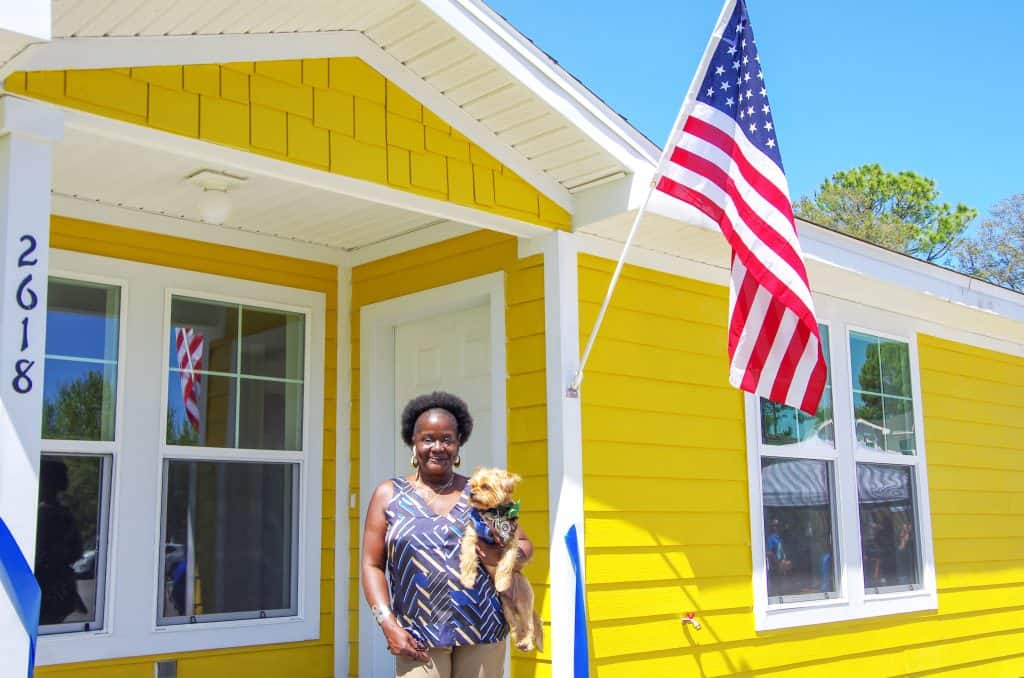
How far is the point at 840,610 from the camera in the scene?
6.54m

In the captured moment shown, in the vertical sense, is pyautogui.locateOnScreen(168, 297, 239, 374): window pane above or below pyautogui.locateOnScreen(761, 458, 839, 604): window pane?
above

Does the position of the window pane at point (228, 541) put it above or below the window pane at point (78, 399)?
below

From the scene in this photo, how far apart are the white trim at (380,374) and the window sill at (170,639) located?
13.0 inches

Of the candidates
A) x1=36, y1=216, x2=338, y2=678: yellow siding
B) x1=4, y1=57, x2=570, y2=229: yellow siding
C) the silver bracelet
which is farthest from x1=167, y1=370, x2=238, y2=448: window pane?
the silver bracelet

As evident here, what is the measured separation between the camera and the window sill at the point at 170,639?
4.97 metres

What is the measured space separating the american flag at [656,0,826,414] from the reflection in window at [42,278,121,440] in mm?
2754

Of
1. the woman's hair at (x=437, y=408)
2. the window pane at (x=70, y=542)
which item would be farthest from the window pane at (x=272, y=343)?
the woman's hair at (x=437, y=408)

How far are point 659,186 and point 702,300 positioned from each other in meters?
1.42

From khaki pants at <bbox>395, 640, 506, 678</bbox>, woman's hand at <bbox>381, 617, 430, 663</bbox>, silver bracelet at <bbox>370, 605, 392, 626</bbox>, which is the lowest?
khaki pants at <bbox>395, 640, 506, 678</bbox>

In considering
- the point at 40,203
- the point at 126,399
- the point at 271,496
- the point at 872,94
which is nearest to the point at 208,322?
the point at 126,399

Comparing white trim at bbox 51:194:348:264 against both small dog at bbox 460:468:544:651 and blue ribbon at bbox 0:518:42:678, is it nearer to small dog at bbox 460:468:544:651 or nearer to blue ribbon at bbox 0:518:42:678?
blue ribbon at bbox 0:518:42:678

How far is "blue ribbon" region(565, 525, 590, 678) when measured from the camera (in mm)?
4816

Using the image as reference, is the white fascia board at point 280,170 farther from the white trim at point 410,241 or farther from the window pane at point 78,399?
the window pane at point 78,399

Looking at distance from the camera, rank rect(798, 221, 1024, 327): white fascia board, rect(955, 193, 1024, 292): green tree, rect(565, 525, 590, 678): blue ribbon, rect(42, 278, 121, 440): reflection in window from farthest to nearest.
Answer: rect(955, 193, 1024, 292): green tree
rect(798, 221, 1024, 327): white fascia board
rect(42, 278, 121, 440): reflection in window
rect(565, 525, 590, 678): blue ribbon
